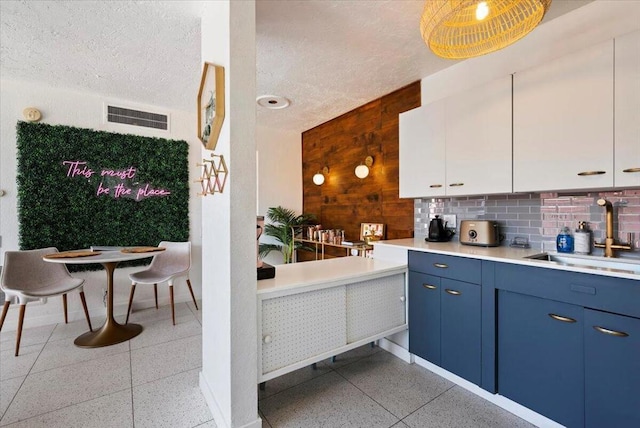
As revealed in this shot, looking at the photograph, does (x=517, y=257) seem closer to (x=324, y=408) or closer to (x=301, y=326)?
(x=301, y=326)

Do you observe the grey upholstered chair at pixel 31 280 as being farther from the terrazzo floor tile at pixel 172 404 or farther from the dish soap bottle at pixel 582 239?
the dish soap bottle at pixel 582 239

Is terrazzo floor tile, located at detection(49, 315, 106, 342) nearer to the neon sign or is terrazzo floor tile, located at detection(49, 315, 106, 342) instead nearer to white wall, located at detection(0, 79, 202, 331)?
white wall, located at detection(0, 79, 202, 331)

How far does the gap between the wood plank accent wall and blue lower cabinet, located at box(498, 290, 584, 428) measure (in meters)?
1.39

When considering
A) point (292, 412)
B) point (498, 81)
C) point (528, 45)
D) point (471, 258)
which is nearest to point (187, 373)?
point (292, 412)

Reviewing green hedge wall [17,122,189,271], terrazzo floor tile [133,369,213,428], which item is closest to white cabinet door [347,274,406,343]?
terrazzo floor tile [133,369,213,428]

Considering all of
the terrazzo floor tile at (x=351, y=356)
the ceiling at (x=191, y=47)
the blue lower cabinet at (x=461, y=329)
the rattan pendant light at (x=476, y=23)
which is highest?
the ceiling at (x=191, y=47)

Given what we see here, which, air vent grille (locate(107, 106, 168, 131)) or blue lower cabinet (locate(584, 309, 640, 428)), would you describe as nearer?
blue lower cabinet (locate(584, 309, 640, 428))

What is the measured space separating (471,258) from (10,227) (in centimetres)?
445

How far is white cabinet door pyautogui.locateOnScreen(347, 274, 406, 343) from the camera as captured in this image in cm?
198

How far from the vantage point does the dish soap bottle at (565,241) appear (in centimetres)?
186

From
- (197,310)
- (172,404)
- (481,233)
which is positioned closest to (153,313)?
(197,310)

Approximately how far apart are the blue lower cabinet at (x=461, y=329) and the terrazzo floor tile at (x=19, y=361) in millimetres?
3174

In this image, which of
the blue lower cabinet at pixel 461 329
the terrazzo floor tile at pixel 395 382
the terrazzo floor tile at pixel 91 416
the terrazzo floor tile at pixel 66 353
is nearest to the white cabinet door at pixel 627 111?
the blue lower cabinet at pixel 461 329

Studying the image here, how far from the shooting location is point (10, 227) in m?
2.95
